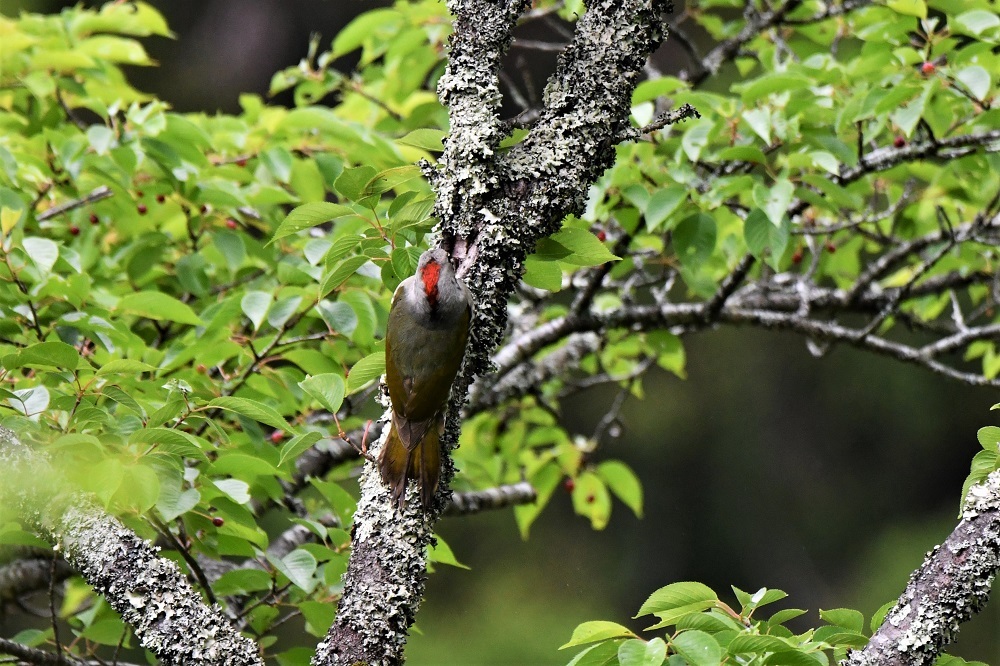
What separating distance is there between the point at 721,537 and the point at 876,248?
5227 millimetres

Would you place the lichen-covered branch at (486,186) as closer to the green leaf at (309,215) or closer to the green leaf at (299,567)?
the green leaf at (309,215)

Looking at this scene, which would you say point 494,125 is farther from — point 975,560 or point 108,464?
point 975,560

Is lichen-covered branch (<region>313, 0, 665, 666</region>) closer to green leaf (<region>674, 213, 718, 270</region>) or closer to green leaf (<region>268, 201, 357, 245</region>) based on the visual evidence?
green leaf (<region>268, 201, 357, 245</region>)

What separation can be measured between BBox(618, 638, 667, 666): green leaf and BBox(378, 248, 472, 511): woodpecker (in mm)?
311

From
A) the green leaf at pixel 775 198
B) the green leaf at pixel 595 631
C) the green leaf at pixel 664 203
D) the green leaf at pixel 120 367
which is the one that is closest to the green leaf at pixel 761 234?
the green leaf at pixel 775 198

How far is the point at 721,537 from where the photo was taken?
7.82m

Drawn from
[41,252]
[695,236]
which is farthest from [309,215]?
[695,236]

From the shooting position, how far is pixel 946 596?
1.16 metres

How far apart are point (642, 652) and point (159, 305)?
1082 mm

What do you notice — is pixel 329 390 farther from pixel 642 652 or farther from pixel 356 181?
pixel 642 652

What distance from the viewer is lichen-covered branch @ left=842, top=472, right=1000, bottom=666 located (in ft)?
3.76

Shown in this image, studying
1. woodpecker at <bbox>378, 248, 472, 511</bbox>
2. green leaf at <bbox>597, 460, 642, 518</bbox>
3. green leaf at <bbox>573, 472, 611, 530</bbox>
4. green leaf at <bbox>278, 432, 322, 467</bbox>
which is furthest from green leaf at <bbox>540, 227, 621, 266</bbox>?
green leaf at <bbox>573, 472, 611, 530</bbox>

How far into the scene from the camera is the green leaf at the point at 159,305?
5.68ft

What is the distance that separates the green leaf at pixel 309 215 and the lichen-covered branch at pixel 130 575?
1.51ft
